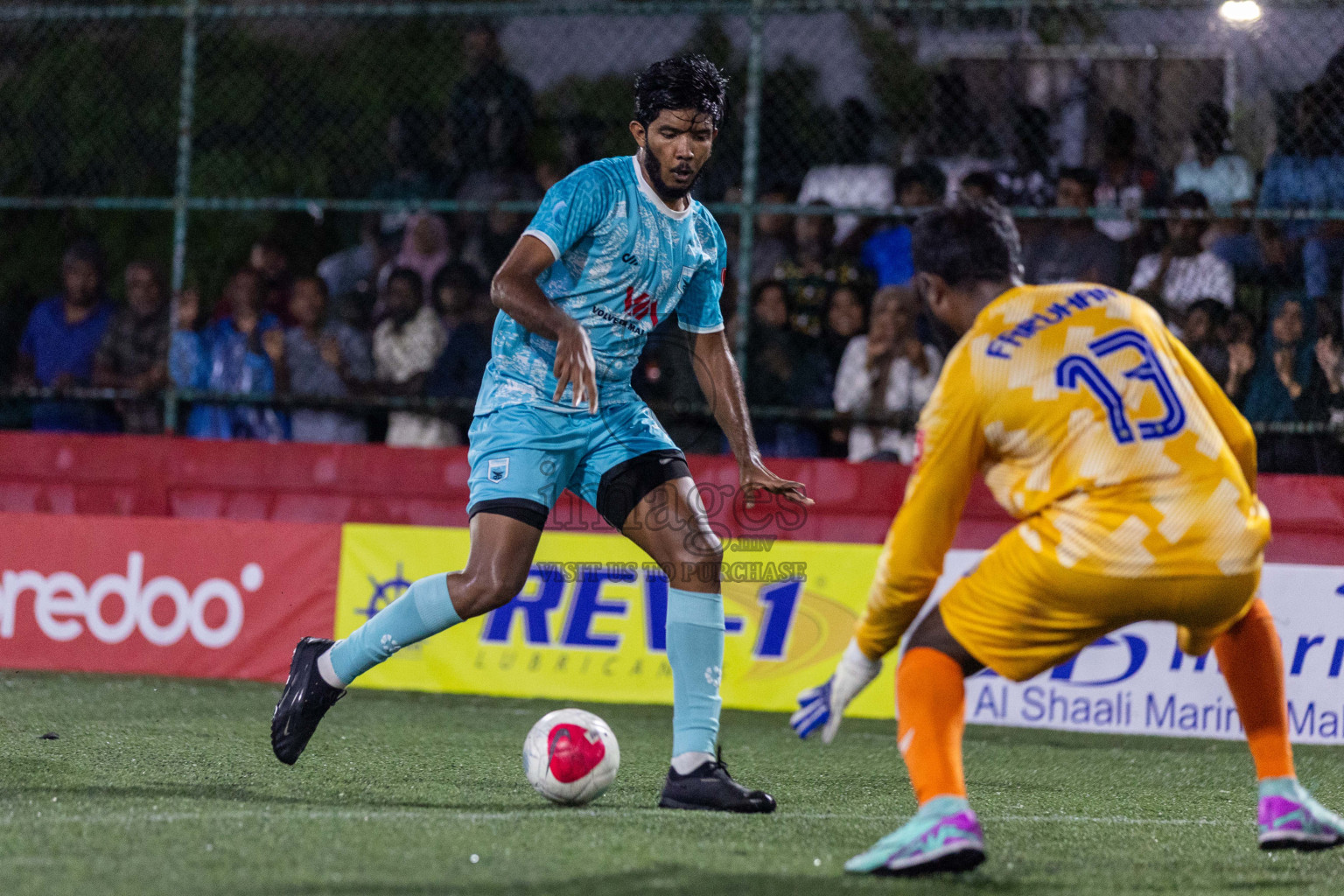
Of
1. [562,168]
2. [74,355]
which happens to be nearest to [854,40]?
[562,168]

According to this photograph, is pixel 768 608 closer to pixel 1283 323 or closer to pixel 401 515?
pixel 401 515

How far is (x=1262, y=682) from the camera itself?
12.3 feet

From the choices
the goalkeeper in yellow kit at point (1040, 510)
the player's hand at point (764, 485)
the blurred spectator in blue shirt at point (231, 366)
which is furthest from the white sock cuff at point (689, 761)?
the blurred spectator in blue shirt at point (231, 366)

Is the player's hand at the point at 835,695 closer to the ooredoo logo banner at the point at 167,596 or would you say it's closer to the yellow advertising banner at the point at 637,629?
the yellow advertising banner at the point at 637,629

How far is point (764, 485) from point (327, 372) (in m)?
4.72

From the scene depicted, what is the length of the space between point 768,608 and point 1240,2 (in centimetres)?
400

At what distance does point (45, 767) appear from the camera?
16.4 ft

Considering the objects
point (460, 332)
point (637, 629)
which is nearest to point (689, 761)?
point (637, 629)

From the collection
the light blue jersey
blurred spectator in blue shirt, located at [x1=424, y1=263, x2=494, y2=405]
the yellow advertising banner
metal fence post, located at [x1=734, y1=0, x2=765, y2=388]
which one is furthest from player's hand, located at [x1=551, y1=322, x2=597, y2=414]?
blurred spectator in blue shirt, located at [x1=424, y1=263, x2=494, y2=405]

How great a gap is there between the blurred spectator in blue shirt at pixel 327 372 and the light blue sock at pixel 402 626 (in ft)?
14.2

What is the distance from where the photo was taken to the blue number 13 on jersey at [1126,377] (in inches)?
133

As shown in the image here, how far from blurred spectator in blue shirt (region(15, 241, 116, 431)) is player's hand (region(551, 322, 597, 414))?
571cm

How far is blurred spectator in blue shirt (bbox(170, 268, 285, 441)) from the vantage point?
350 inches

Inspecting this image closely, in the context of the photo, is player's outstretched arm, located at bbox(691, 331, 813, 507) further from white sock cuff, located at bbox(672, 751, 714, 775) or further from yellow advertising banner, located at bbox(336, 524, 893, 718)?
yellow advertising banner, located at bbox(336, 524, 893, 718)
